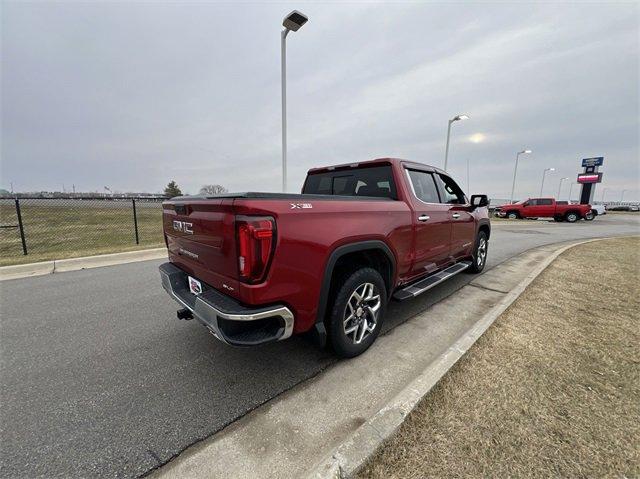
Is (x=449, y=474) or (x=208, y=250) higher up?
(x=208, y=250)

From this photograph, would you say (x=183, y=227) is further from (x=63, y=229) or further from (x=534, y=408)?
(x=63, y=229)

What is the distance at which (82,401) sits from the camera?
222 cm

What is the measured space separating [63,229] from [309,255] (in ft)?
45.4

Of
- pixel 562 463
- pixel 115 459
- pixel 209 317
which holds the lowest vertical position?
pixel 115 459

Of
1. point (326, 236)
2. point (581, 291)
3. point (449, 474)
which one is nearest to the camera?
point (449, 474)

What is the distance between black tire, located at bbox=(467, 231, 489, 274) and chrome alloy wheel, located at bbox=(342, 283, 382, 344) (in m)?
3.36

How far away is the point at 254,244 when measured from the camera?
6.43 ft

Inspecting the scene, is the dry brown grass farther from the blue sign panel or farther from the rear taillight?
the blue sign panel

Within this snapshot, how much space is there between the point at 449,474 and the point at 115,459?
6.36ft

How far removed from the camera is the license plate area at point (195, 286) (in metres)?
2.55

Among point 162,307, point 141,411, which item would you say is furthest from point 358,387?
point 162,307

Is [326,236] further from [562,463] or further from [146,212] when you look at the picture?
[146,212]

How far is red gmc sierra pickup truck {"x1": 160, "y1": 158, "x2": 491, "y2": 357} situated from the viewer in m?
2.02

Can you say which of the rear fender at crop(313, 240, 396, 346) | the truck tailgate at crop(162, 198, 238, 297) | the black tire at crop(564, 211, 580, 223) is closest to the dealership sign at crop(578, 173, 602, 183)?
the black tire at crop(564, 211, 580, 223)
